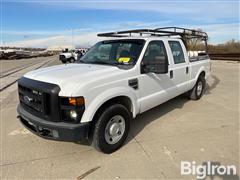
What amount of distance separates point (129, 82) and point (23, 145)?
2201mm

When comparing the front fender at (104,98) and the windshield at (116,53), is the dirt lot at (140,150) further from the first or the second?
the windshield at (116,53)

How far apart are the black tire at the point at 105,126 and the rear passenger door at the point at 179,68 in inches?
75.4

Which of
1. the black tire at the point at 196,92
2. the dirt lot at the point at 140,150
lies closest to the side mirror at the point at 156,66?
the dirt lot at the point at 140,150

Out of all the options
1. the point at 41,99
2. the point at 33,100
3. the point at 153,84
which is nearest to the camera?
the point at 41,99

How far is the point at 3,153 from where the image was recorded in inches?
153

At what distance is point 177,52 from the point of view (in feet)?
18.4

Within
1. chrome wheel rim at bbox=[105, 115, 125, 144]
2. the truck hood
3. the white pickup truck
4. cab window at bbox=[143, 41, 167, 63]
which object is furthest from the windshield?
chrome wheel rim at bbox=[105, 115, 125, 144]

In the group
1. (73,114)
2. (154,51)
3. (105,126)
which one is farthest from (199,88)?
(73,114)

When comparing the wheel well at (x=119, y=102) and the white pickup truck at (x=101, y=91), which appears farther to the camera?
the wheel well at (x=119, y=102)

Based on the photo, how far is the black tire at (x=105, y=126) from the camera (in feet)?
11.5

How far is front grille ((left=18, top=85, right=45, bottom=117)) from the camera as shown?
3.40 metres

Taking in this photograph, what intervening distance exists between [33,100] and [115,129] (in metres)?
1.38

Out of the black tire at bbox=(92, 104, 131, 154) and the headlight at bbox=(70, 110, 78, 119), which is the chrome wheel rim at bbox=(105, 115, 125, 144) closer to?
the black tire at bbox=(92, 104, 131, 154)

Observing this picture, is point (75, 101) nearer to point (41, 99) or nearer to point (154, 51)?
point (41, 99)
